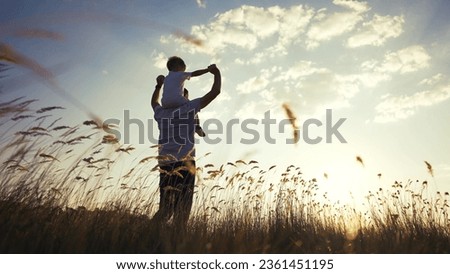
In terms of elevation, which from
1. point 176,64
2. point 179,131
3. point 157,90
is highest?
point 176,64

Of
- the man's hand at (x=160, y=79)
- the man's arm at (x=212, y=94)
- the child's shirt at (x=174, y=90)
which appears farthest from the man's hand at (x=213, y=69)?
the man's hand at (x=160, y=79)

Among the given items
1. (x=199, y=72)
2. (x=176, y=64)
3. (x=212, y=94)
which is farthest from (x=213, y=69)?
(x=176, y=64)

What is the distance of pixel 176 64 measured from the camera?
4.31m

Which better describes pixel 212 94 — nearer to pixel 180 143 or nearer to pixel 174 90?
pixel 174 90

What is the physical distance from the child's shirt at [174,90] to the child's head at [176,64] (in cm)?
14

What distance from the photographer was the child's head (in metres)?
4.31

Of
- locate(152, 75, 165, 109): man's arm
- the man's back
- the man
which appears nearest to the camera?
the man

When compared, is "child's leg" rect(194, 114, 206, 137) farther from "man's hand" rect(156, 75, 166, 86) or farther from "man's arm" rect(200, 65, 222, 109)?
"man's hand" rect(156, 75, 166, 86)

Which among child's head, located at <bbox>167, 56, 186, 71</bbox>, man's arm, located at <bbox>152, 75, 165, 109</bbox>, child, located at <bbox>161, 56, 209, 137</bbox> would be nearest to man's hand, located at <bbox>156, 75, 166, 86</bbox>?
man's arm, located at <bbox>152, 75, 165, 109</bbox>

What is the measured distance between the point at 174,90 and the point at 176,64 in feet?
1.06

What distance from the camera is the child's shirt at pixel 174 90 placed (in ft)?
13.6

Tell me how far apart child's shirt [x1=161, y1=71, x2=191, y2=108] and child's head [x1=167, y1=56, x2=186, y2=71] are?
0.45 ft

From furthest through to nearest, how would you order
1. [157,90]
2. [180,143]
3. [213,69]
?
[157,90], [213,69], [180,143]
